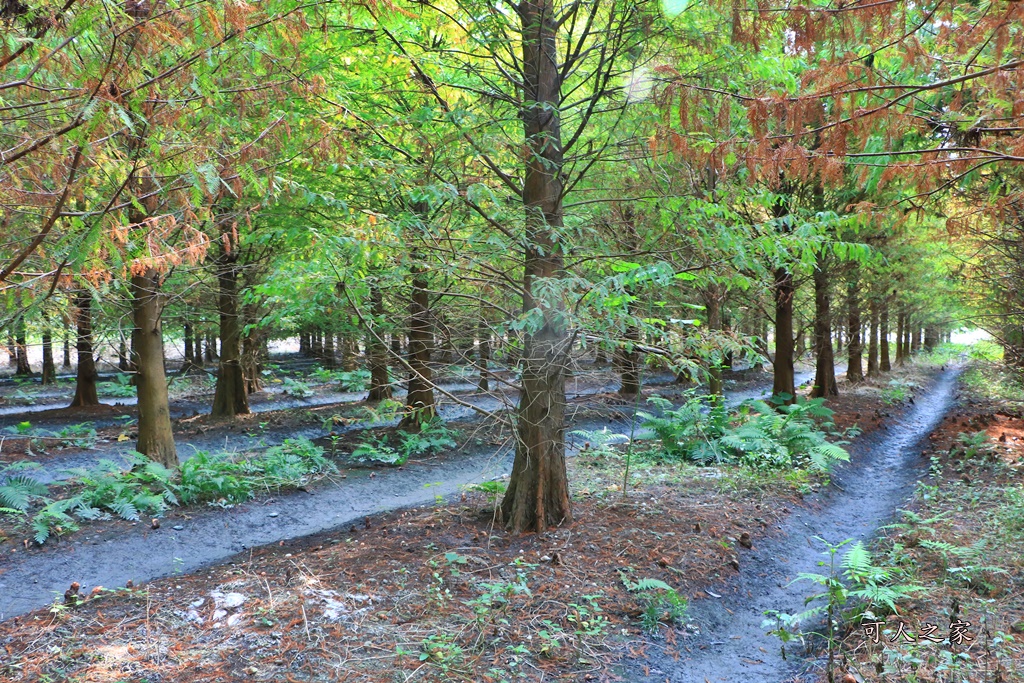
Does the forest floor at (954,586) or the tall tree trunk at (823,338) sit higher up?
the tall tree trunk at (823,338)

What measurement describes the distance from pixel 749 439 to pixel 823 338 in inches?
275

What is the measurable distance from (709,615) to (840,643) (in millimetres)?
980

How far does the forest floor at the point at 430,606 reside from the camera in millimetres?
4074

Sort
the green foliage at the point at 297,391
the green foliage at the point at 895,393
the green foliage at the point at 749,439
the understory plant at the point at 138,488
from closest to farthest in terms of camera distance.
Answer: the understory plant at the point at 138,488
the green foliage at the point at 749,439
the green foliage at the point at 895,393
the green foliage at the point at 297,391

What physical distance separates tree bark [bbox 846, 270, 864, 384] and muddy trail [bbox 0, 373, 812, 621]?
1087 cm

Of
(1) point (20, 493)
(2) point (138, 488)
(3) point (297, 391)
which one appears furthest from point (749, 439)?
(3) point (297, 391)

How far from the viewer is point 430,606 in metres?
4.84

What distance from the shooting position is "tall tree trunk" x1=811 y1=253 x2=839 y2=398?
14.6 meters

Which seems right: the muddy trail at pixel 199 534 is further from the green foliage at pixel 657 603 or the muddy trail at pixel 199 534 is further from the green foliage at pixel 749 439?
the green foliage at pixel 749 439

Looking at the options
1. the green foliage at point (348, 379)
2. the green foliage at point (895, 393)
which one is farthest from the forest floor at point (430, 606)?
the green foliage at point (348, 379)

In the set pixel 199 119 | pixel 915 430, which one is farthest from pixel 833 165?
pixel 915 430

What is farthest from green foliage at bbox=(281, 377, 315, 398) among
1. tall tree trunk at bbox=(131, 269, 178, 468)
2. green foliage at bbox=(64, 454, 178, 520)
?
green foliage at bbox=(64, 454, 178, 520)

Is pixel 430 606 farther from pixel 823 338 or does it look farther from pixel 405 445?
pixel 823 338

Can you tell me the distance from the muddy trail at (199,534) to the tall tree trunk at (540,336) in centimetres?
35
